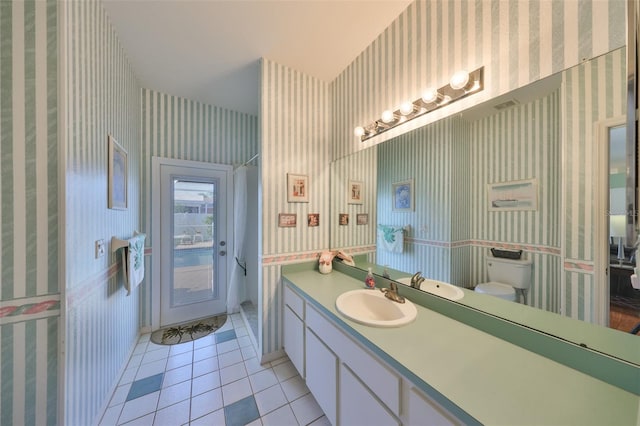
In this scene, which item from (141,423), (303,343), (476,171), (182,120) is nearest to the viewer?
(476,171)

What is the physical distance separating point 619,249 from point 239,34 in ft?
7.83

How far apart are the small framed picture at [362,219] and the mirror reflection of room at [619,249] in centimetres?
127

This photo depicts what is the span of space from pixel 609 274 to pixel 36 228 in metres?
2.33

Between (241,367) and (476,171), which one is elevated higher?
(476,171)

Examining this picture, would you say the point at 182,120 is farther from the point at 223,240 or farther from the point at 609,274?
the point at 609,274

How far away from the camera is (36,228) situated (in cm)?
99

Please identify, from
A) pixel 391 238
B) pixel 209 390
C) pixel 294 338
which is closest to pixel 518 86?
pixel 391 238

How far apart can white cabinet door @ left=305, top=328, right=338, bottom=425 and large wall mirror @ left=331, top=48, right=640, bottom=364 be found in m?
0.75

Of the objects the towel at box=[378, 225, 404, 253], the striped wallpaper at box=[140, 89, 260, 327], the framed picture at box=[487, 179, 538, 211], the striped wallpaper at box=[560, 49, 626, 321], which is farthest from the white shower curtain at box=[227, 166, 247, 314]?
the striped wallpaper at box=[560, 49, 626, 321]

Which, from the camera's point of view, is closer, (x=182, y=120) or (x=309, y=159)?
(x=309, y=159)

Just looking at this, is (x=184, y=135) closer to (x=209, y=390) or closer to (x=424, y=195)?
(x=209, y=390)

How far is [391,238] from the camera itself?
160 centimetres

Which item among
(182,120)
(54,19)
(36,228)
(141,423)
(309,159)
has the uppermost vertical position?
(182,120)

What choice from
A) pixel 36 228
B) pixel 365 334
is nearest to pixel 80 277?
pixel 36 228
